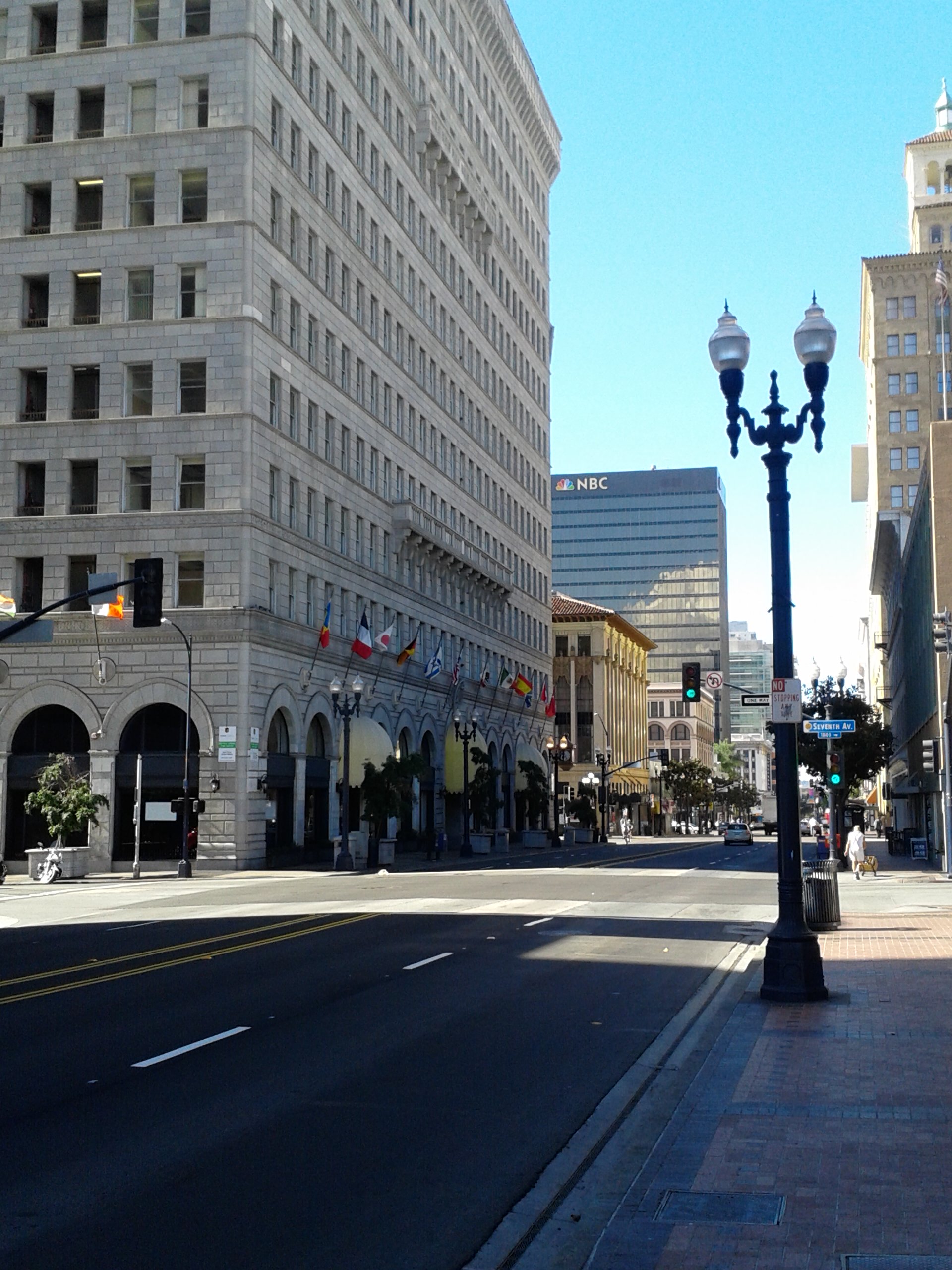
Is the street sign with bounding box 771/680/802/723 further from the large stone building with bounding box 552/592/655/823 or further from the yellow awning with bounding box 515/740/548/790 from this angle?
the large stone building with bounding box 552/592/655/823

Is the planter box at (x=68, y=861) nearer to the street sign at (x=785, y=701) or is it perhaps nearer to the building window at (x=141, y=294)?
the building window at (x=141, y=294)

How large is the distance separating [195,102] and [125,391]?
1197 cm

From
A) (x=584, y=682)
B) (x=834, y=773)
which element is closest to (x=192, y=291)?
(x=834, y=773)

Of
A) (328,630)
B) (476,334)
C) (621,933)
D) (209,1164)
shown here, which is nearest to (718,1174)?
(209,1164)

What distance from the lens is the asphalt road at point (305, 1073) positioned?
7.48 m

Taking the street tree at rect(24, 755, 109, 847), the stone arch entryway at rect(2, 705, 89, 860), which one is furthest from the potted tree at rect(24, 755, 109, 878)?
the stone arch entryway at rect(2, 705, 89, 860)

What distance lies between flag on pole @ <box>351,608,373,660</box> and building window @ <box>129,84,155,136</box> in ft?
70.6

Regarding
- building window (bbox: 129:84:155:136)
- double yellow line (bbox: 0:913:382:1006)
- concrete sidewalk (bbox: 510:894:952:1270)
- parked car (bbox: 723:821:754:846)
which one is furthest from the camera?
parked car (bbox: 723:821:754:846)

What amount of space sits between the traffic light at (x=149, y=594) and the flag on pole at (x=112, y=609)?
18.4m

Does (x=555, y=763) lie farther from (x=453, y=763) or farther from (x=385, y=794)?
(x=385, y=794)

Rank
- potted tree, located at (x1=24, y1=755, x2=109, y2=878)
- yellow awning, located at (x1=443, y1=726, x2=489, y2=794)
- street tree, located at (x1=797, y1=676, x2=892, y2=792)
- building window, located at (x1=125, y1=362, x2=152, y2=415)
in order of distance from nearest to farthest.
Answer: potted tree, located at (x1=24, y1=755, x2=109, y2=878)
building window, located at (x1=125, y1=362, x2=152, y2=415)
yellow awning, located at (x1=443, y1=726, x2=489, y2=794)
street tree, located at (x1=797, y1=676, x2=892, y2=792)

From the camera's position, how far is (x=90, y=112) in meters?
54.9

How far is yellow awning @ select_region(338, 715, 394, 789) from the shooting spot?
5959cm

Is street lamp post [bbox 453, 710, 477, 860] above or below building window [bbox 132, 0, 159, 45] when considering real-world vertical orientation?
below
